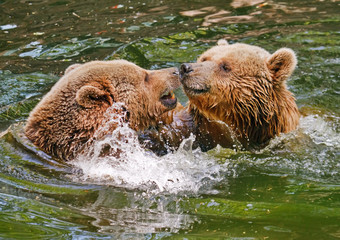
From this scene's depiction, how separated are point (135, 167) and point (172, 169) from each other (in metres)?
0.46

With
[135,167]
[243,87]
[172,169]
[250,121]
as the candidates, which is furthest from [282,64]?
[135,167]

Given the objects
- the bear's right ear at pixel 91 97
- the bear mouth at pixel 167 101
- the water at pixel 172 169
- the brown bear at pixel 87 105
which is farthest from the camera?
the bear mouth at pixel 167 101

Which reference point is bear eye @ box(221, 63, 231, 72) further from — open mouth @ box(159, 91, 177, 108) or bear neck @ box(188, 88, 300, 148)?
open mouth @ box(159, 91, 177, 108)

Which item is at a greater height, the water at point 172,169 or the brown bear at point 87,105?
the brown bear at point 87,105

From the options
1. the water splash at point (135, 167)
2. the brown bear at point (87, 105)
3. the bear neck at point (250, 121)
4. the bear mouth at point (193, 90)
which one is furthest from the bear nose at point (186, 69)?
the water splash at point (135, 167)

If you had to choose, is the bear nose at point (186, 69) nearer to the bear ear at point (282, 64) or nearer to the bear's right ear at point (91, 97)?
the bear's right ear at point (91, 97)

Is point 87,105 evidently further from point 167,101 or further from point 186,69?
point 186,69

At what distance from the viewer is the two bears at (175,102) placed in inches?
233

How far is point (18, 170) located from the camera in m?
6.00

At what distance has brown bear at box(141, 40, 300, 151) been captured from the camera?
646cm

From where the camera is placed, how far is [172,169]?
609cm

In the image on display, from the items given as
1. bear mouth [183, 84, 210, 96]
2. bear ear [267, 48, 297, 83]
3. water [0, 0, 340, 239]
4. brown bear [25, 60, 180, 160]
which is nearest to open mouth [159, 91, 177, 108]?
brown bear [25, 60, 180, 160]

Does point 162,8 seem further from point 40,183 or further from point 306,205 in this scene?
point 306,205

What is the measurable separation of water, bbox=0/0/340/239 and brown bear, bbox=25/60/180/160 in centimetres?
20
